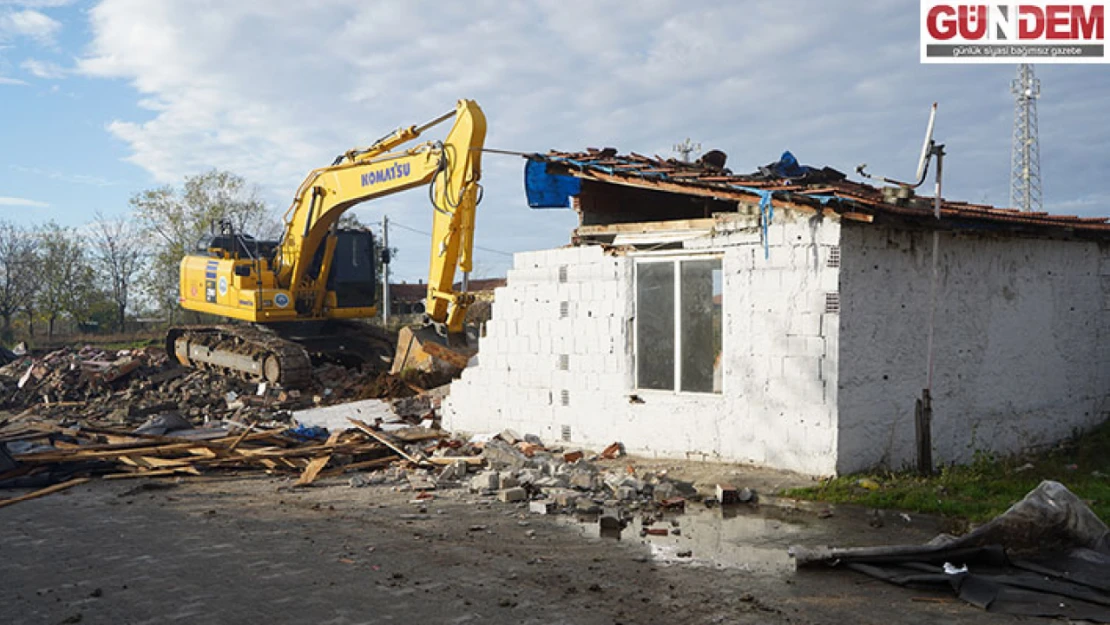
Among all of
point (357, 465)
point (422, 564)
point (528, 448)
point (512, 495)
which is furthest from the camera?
point (528, 448)

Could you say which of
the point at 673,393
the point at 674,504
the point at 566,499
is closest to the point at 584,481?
the point at 566,499

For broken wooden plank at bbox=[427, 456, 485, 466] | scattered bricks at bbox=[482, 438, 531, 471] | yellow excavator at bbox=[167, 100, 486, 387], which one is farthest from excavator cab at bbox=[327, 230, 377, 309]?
scattered bricks at bbox=[482, 438, 531, 471]

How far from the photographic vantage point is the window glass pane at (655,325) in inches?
424

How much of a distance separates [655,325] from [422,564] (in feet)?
16.0

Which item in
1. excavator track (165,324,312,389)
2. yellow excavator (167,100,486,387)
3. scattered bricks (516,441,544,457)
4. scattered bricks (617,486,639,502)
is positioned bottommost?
scattered bricks (617,486,639,502)

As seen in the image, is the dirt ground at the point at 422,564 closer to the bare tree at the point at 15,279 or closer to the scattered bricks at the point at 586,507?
the scattered bricks at the point at 586,507

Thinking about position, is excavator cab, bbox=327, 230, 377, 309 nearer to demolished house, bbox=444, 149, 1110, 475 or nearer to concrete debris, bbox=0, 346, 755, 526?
concrete debris, bbox=0, 346, 755, 526

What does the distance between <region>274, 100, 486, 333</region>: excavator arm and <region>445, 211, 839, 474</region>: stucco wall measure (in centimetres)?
165

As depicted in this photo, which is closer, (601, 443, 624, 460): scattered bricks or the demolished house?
the demolished house

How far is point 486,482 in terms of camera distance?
9.70 meters

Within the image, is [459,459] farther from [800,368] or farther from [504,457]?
[800,368]

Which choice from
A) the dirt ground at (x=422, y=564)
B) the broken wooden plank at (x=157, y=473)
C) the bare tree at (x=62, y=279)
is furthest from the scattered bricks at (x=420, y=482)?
the bare tree at (x=62, y=279)

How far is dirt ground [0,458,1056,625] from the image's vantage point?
5.69 metres

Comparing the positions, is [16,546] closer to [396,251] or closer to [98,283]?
[396,251]
